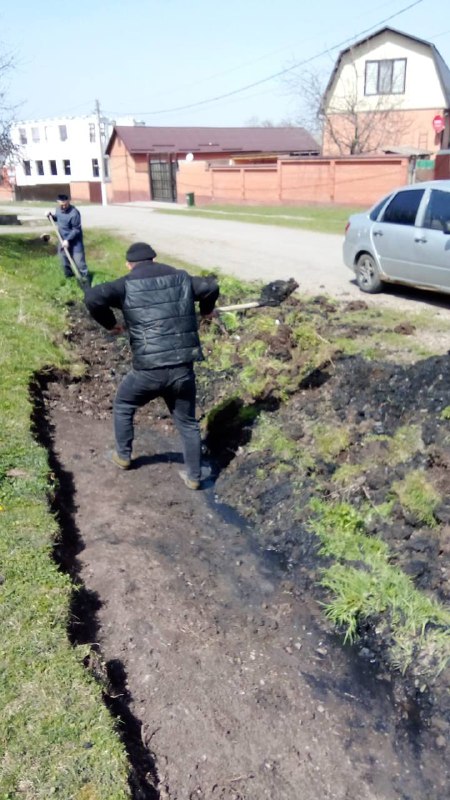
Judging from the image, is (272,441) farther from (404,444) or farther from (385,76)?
(385,76)

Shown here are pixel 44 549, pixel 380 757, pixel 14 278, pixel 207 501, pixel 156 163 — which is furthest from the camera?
pixel 156 163

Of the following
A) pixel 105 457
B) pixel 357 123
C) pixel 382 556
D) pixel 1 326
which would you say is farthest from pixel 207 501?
pixel 357 123

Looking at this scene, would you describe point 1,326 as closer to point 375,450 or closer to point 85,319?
point 85,319

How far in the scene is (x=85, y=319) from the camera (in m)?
10.3

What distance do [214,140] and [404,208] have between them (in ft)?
139

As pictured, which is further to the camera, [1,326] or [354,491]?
[1,326]

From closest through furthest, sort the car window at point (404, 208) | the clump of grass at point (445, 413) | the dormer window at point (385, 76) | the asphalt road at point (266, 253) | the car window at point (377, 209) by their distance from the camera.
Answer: the clump of grass at point (445, 413) → the car window at point (404, 208) → the car window at point (377, 209) → the asphalt road at point (266, 253) → the dormer window at point (385, 76)

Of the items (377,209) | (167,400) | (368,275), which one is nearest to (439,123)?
(377,209)

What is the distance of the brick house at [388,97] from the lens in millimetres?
37312

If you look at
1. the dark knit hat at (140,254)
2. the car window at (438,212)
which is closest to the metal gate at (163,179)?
the car window at (438,212)

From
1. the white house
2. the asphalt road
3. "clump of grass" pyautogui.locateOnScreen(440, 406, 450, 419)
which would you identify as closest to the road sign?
the asphalt road

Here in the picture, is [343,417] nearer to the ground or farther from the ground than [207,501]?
farther from the ground

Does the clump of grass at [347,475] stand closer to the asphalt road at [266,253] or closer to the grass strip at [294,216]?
the asphalt road at [266,253]

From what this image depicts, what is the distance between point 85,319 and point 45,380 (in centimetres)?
250
